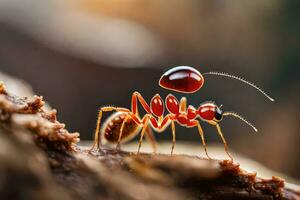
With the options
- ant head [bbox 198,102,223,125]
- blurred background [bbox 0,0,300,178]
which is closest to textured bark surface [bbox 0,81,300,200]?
ant head [bbox 198,102,223,125]

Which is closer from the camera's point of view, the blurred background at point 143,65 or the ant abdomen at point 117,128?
the ant abdomen at point 117,128

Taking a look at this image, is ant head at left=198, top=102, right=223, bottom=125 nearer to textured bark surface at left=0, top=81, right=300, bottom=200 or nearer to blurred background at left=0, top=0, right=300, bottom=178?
textured bark surface at left=0, top=81, right=300, bottom=200

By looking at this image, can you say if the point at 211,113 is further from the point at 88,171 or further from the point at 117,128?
the point at 88,171

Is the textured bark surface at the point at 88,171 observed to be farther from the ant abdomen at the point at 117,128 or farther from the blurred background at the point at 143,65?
the blurred background at the point at 143,65

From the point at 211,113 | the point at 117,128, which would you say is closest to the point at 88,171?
the point at 117,128

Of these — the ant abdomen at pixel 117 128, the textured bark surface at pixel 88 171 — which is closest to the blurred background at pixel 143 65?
the ant abdomen at pixel 117 128

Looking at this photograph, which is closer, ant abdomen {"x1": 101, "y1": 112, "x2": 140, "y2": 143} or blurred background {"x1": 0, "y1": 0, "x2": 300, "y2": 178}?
ant abdomen {"x1": 101, "y1": 112, "x2": 140, "y2": 143}
